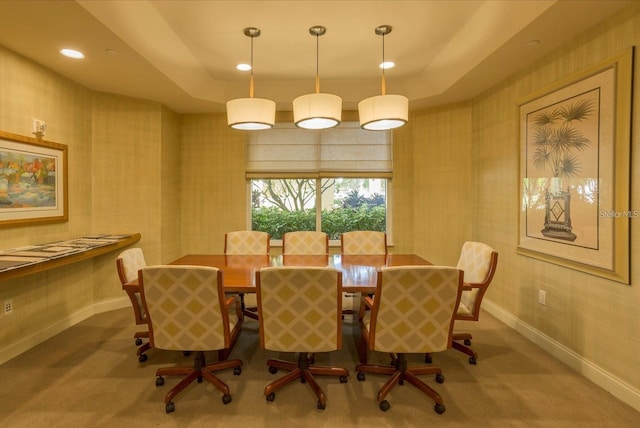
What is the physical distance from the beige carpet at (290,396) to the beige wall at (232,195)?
31 centimetres

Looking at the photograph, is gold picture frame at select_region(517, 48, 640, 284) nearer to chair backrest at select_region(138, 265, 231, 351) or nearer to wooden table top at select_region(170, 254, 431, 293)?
wooden table top at select_region(170, 254, 431, 293)

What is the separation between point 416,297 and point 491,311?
7.82 ft

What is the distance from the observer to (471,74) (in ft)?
10.9

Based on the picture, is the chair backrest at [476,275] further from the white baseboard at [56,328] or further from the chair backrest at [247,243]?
the white baseboard at [56,328]

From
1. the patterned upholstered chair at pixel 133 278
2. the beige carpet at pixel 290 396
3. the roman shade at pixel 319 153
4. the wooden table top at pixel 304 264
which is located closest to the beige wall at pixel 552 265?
the beige carpet at pixel 290 396

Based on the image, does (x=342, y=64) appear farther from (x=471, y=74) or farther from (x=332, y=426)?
(x=332, y=426)

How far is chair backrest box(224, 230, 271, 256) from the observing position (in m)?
3.69

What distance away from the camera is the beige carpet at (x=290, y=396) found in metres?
1.97

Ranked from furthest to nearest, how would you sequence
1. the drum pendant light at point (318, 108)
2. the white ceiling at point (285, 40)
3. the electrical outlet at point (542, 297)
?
the electrical outlet at point (542, 297) < the drum pendant light at point (318, 108) < the white ceiling at point (285, 40)

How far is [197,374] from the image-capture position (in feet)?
7.39

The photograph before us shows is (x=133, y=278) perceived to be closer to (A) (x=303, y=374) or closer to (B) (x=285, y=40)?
(A) (x=303, y=374)

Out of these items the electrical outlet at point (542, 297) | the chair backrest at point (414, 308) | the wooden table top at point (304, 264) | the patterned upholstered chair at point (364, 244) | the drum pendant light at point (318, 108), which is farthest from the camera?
the patterned upholstered chair at point (364, 244)

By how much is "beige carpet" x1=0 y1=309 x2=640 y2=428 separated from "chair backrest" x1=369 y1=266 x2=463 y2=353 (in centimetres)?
46

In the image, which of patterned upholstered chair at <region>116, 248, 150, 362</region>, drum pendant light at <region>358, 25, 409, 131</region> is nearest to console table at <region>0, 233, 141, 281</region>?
patterned upholstered chair at <region>116, 248, 150, 362</region>
